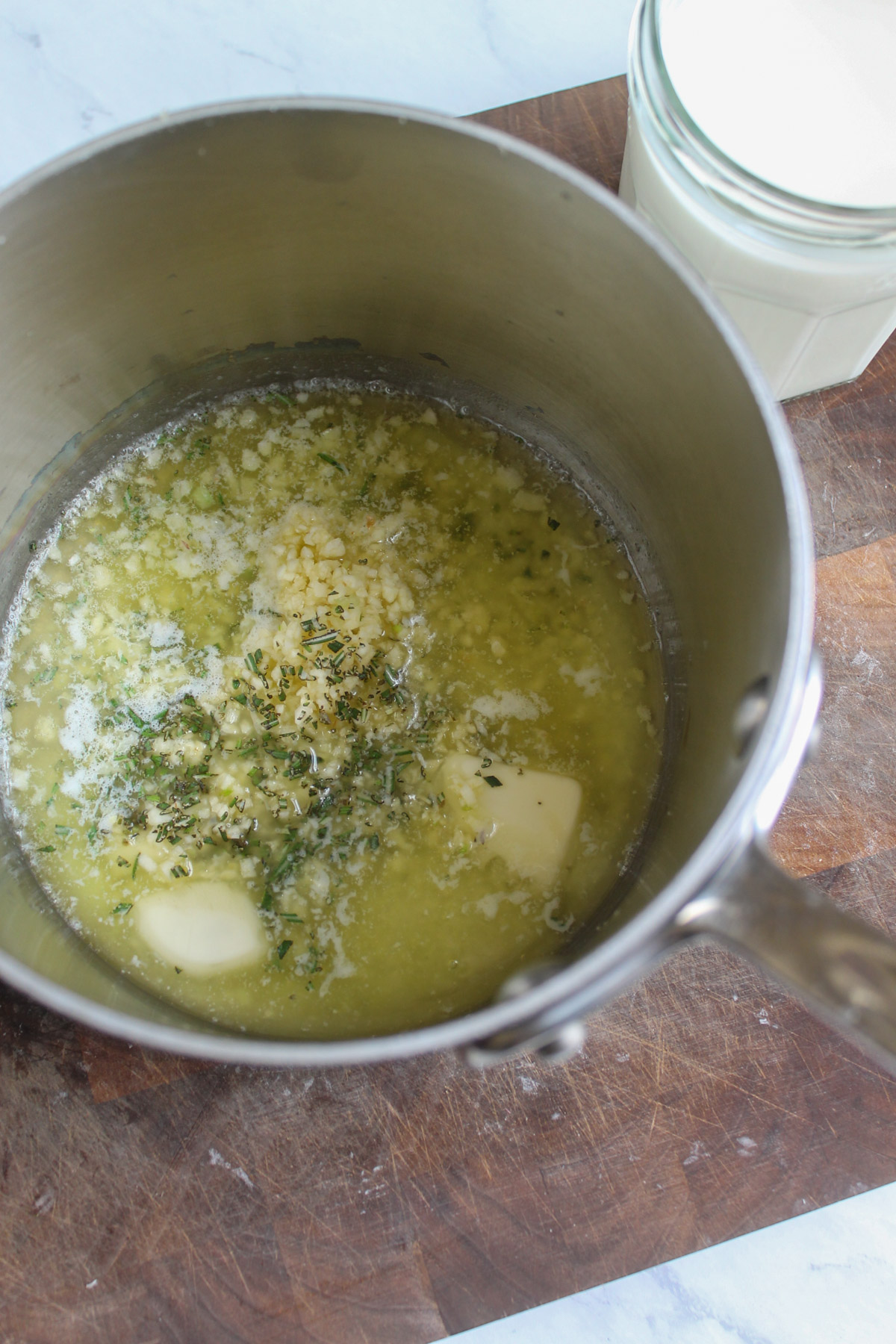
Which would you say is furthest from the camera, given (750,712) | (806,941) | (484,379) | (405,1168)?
(484,379)

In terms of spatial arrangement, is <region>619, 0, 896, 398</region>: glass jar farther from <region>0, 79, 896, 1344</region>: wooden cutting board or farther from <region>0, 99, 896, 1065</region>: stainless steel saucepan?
<region>0, 79, 896, 1344</region>: wooden cutting board

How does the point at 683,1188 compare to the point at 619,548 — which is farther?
the point at 619,548

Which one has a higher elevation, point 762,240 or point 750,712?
point 762,240

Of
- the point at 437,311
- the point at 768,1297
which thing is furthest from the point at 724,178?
the point at 768,1297

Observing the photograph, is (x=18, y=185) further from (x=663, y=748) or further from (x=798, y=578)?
(x=663, y=748)

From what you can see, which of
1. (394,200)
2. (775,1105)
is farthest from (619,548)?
(775,1105)

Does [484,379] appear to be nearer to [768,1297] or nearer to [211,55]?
[211,55]
